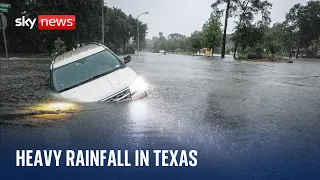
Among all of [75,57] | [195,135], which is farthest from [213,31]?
[195,135]

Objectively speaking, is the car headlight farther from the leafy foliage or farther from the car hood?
the leafy foliage

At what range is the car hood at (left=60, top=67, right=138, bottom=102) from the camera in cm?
682

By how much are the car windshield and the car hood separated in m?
0.24

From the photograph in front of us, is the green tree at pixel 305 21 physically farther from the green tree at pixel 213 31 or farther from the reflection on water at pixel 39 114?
the reflection on water at pixel 39 114

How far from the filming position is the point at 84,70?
26.2ft

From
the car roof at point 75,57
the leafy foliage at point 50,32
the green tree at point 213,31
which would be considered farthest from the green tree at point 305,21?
the car roof at point 75,57

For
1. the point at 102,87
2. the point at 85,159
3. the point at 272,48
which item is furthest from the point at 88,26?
the point at 85,159

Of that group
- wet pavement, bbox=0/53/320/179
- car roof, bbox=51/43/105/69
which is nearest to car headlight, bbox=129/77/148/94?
wet pavement, bbox=0/53/320/179

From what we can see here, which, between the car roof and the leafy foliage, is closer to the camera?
the car roof

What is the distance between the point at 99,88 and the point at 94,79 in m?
0.52

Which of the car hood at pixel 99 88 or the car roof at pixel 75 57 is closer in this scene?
the car hood at pixel 99 88

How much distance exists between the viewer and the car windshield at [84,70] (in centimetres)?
746

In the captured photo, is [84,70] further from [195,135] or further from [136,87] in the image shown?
[195,135]

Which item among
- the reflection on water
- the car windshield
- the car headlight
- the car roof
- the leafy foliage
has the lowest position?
the reflection on water
